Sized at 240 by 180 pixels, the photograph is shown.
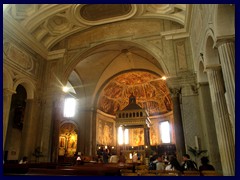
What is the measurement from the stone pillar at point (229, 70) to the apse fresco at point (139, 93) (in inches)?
550

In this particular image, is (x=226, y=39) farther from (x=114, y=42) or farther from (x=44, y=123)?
(x=44, y=123)

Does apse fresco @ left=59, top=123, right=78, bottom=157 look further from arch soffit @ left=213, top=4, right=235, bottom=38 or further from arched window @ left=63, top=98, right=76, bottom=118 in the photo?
arch soffit @ left=213, top=4, right=235, bottom=38

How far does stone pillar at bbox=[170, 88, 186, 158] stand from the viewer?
851 centimetres

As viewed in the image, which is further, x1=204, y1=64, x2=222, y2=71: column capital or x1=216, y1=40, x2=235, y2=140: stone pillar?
x1=204, y1=64, x2=222, y2=71: column capital

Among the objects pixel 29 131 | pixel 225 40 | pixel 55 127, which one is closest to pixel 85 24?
pixel 55 127

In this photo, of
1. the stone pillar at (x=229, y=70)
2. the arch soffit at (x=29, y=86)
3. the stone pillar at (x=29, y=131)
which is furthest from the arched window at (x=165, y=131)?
the stone pillar at (x=229, y=70)

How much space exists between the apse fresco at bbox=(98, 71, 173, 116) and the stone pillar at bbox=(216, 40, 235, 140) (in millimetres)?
13958

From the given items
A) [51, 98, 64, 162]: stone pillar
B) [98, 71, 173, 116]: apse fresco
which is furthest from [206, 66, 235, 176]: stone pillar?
[98, 71, 173, 116]: apse fresco

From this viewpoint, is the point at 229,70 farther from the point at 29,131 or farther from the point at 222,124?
the point at 29,131

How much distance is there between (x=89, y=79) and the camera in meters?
16.5

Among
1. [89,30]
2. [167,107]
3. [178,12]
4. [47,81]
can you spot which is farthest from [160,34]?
[167,107]

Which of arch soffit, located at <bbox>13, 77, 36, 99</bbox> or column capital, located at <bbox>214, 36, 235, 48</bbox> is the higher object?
arch soffit, located at <bbox>13, 77, 36, 99</bbox>

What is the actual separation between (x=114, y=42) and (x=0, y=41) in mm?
7525

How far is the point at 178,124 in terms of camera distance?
8836 mm
